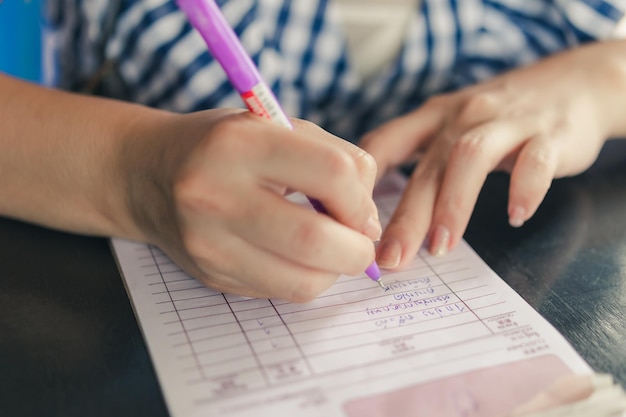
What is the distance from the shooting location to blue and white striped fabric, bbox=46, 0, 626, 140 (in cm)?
65

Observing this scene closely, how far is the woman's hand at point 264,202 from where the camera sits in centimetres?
36

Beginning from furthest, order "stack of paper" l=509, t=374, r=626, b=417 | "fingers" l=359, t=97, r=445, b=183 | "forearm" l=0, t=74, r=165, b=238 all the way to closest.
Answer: "fingers" l=359, t=97, r=445, b=183, "forearm" l=0, t=74, r=165, b=238, "stack of paper" l=509, t=374, r=626, b=417

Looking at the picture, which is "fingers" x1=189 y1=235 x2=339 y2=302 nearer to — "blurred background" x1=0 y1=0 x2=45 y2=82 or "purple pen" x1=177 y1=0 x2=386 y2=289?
"purple pen" x1=177 y1=0 x2=386 y2=289

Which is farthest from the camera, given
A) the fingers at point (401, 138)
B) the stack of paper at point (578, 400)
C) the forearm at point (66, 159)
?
the fingers at point (401, 138)

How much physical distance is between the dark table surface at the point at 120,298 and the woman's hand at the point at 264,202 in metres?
0.08

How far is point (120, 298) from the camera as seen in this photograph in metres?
0.44

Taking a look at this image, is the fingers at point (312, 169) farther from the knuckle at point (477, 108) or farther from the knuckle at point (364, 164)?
the knuckle at point (477, 108)

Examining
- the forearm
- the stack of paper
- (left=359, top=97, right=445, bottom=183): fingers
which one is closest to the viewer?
the stack of paper

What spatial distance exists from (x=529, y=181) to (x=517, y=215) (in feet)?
0.10

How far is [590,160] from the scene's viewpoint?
0.62 meters

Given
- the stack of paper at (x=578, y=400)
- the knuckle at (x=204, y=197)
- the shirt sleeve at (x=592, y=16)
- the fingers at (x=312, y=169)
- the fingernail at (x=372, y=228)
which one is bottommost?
the stack of paper at (x=578, y=400)

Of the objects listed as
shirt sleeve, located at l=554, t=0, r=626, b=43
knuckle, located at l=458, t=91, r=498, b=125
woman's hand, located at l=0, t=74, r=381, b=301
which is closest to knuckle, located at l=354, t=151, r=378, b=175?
woman's hand, located at l=0, t=74, r=381, b=301

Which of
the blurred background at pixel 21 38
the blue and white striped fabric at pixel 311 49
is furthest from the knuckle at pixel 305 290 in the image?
the blurred background at pixel 21 38

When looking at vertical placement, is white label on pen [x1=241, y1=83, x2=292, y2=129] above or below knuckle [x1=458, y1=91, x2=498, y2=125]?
above
